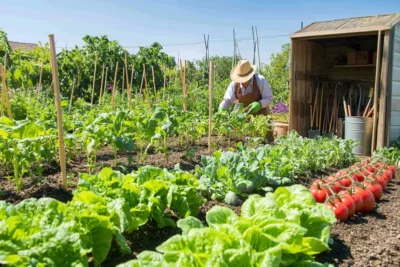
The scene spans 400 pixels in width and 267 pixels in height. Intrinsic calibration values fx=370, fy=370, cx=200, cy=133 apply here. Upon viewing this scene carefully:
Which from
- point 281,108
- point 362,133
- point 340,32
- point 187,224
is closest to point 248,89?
point 340,32

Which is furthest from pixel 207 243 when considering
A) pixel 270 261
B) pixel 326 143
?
pixel 326 143

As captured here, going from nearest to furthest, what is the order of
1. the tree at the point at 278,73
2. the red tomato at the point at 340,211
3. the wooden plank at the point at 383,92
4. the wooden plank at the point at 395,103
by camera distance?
the red tomato at the point at 340,211 → the wooden plank at the point at 383,92 → the wooden plank at the point at 395,103 → the tree at the point at 278,73

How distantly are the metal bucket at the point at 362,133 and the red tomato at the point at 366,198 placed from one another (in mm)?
3078

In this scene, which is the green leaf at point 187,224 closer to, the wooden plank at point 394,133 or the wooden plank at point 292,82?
the wooden plank at point 394,133

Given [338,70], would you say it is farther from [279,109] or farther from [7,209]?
[7,209]

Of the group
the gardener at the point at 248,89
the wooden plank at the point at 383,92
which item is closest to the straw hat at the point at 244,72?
the gardener at the point at 248,89

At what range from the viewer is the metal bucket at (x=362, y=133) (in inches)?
241

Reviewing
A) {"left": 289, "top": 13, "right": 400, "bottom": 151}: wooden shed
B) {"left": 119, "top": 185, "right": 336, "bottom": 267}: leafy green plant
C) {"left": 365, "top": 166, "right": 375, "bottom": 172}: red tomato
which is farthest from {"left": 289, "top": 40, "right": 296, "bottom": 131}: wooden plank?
{"left": 119, "top": 185, "right": 336, "bottom": 267}: leafy green plant

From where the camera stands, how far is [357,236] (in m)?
2.79

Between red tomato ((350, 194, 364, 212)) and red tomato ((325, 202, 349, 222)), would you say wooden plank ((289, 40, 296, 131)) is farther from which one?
red tomato ((325, 202, 349, 222))

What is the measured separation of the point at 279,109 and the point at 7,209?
1015 centimetres

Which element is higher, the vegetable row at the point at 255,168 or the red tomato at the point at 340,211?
the vegetable row at the point at 255,168


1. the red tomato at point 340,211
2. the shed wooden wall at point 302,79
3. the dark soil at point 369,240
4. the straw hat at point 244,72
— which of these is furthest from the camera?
the straw hat at point 244,72

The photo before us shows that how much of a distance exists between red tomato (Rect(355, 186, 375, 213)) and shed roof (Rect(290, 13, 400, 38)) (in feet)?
10.9
